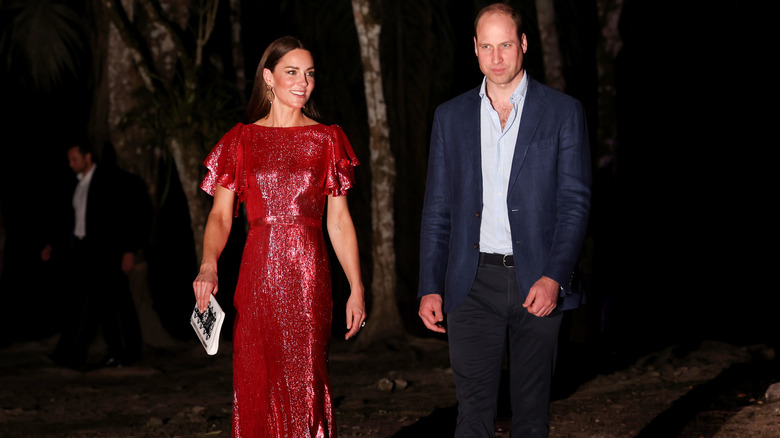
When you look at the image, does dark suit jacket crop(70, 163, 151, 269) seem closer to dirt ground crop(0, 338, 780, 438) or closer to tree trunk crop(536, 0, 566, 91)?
dirt ground crop(0, 338, 780, 438)

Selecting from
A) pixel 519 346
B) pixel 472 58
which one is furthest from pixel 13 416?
pixel 472 58

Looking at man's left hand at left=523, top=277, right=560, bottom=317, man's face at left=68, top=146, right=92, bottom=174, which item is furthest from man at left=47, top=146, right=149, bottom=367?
man's left hand at left=523, top=277, right=560, bottom=317

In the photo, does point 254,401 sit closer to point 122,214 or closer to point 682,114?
point 122,214

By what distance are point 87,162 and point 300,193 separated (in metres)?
6.71

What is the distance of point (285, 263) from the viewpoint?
4.42m

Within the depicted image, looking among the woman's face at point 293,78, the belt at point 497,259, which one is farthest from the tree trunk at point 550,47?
the belt at point 497,259

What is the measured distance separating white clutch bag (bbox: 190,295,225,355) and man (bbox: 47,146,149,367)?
650 centimetres

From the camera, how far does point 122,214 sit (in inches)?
413

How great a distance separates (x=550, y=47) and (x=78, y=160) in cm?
509

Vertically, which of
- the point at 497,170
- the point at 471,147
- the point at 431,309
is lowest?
the point at 431,309

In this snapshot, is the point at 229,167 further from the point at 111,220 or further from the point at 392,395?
the point at 111,220

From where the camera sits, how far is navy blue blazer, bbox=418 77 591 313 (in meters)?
4.08

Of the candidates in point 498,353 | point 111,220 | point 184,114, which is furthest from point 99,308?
point 498,353

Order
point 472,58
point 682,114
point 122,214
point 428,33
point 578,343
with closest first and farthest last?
point 122,214 → point 578,343 → point 428,33 → point 472,58 → point 682,114
